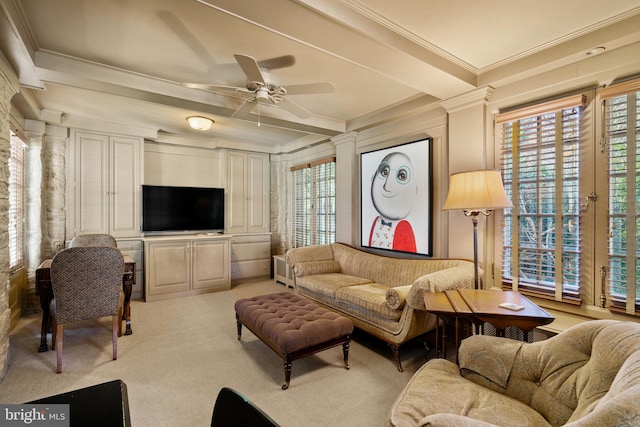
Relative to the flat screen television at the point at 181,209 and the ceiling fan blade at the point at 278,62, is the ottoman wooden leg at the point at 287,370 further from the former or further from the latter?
the flat screen television at the point at 181,209

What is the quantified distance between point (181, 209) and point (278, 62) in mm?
3395

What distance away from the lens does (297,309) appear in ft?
9.04

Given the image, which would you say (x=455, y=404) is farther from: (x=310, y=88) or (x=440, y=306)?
(x=310, y=88)

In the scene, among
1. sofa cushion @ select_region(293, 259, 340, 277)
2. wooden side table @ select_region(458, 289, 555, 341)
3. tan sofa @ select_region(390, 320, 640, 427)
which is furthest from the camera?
sofa cushion @ select_region(293, 259, 340, 277)

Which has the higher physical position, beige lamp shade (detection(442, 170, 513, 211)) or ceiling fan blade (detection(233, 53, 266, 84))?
ceiling fan blade (detection(233, 53, 266, 84))

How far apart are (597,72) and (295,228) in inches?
183

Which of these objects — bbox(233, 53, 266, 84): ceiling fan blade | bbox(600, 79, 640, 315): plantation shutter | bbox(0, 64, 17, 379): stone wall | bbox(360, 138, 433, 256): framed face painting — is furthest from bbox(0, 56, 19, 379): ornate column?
bbox(600, 79, 640, 315): plantation shutter

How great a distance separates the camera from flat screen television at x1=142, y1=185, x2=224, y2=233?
15.8 ft

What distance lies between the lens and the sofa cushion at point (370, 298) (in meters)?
2.64

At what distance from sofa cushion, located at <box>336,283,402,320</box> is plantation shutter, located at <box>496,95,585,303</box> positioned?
3.74 feet

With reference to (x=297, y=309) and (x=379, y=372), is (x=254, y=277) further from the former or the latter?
(x=379, y=372)

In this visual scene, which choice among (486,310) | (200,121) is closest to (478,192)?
(486,310)

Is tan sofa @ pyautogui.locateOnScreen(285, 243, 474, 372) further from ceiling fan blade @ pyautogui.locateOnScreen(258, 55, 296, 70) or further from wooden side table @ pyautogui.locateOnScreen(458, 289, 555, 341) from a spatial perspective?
ceiling fan blade @ pyautogui.locateOnScreen(258, 55, 296, 70)

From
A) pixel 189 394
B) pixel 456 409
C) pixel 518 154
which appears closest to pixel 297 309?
pixel 189 394
